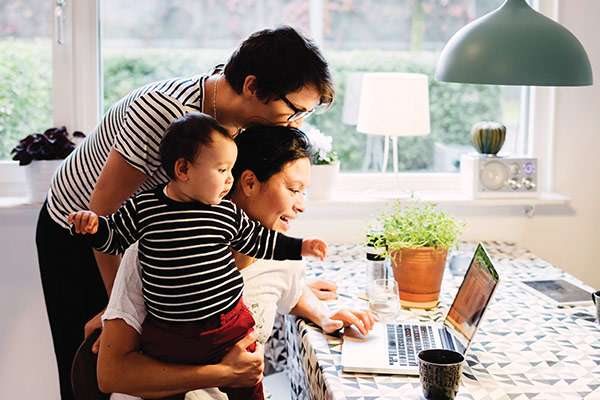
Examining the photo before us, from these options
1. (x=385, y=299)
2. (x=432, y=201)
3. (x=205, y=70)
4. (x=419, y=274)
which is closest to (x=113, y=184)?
(x=385, y=299)

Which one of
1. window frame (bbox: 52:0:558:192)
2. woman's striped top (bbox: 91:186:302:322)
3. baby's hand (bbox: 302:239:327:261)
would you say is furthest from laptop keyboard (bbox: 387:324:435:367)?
window frame (bbox: 52:0:558:192)

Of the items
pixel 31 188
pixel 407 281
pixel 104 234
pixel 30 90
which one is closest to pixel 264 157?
pixel 104 234

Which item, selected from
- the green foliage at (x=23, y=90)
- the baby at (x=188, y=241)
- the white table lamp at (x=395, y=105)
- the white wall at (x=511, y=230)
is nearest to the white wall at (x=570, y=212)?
the white wall at (x=511, y=230)

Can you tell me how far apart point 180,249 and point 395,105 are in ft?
4.22

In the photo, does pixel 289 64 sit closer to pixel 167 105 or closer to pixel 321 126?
pixel 167 105

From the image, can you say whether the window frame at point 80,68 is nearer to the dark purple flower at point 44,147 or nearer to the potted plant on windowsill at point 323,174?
the dark purple flower at point 44,147

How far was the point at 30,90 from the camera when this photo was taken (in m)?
2.77

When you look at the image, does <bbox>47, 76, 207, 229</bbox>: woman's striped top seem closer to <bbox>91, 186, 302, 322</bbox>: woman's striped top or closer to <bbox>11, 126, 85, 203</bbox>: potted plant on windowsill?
<bbox>91, 186, 302, 322</bbox>: woman's striped top

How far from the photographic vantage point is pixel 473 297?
1713 mm

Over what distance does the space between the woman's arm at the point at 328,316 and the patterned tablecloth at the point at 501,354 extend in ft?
0.07

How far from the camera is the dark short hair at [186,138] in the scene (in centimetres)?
144

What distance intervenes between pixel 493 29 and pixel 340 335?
81cm

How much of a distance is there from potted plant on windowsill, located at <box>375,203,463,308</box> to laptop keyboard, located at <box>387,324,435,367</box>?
19 centimetres

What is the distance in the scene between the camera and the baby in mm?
1450
